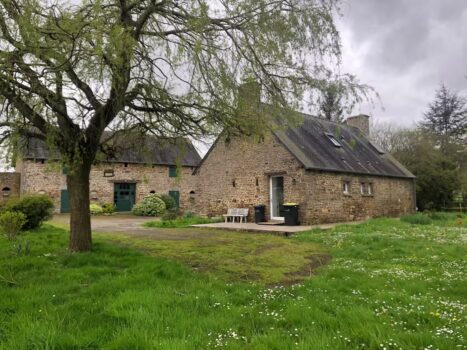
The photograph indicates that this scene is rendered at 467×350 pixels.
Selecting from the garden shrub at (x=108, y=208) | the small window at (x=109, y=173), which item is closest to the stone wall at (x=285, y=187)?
the small window at (x=109, y=173)

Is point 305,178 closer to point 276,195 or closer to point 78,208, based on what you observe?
point 276,195

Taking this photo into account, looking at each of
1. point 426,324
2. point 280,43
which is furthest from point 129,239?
point 426,324

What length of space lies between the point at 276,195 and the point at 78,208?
34.5 feet

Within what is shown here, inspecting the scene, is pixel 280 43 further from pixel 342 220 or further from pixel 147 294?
pixel 342 220

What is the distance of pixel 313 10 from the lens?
6.27 metres

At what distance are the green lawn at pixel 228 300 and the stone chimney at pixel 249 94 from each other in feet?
10.1

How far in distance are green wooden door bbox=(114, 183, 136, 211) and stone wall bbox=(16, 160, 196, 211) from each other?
343mm

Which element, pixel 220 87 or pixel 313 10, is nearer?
pixel 313 10

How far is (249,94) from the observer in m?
6.83

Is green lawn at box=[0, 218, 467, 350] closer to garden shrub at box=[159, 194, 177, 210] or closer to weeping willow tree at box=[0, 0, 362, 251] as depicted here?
weeping willow tree at box=[0, 0, 362, 251]

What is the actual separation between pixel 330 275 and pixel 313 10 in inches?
174

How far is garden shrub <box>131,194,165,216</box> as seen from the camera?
24672 millimetres

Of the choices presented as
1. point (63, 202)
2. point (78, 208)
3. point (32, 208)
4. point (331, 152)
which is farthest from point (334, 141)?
point (63, 202)

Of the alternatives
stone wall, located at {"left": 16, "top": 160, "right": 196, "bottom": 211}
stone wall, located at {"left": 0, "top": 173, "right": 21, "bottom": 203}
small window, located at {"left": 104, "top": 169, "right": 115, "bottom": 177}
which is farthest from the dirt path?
stone wall, located at {"left": 0, "top": 173, "right": 21, "bottom": 203}
